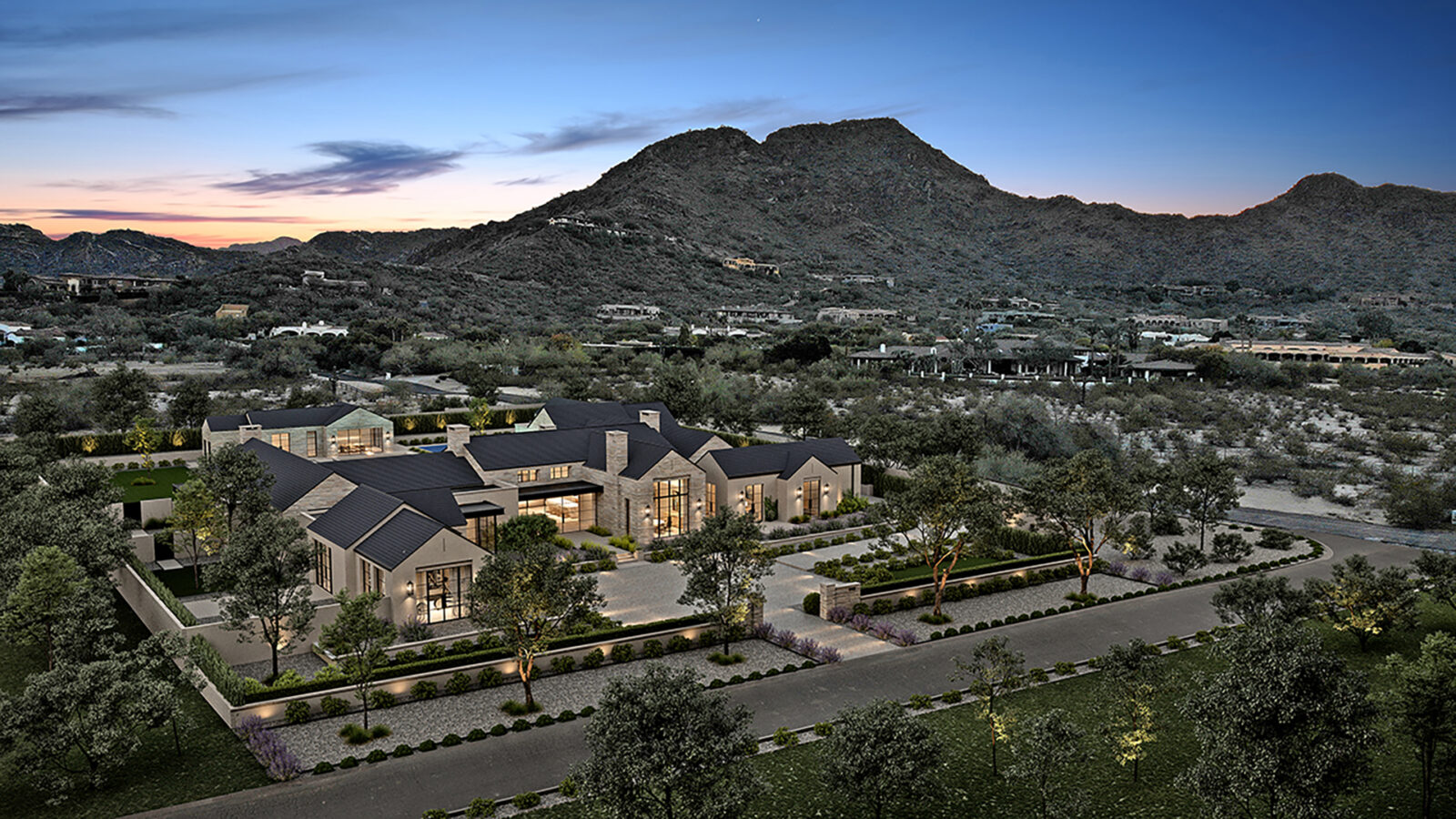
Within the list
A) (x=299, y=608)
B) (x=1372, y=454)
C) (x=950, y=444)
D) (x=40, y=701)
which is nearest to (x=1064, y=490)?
(x=950, y=444)

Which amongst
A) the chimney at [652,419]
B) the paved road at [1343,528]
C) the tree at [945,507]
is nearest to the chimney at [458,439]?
the chimney at [652,419]

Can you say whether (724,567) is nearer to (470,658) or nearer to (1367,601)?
(470,658)

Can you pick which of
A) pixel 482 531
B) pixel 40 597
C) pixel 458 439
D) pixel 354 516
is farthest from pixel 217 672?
pixel 458 439

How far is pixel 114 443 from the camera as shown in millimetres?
53031

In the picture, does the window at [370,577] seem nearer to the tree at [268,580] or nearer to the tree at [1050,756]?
the tree at [268,580]

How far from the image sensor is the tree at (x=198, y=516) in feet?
105

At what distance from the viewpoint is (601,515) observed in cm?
4062

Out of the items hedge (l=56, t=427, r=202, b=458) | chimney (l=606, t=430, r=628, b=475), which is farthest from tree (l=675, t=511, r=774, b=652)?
hedge (l=56, t=427, r=202, b=458)

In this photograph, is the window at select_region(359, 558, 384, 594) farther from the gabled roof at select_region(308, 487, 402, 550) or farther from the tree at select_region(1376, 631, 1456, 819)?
the tree at select_region(1376, 631, 1456, 819)

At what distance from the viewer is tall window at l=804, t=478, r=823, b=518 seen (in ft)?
143

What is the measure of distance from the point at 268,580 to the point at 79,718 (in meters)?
5.71

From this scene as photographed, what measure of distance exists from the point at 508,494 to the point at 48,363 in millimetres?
78393

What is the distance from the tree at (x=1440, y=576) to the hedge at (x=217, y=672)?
1262 inches

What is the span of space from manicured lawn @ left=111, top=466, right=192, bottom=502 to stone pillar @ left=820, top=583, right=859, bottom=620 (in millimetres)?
30837
